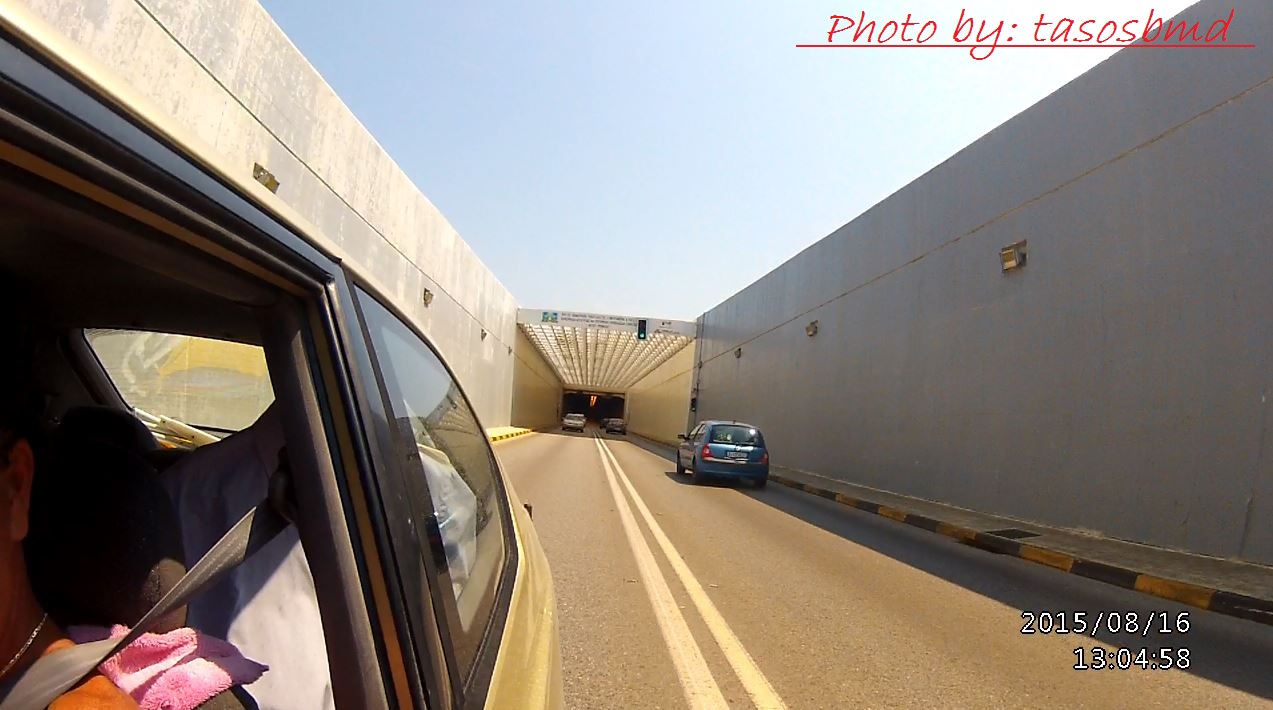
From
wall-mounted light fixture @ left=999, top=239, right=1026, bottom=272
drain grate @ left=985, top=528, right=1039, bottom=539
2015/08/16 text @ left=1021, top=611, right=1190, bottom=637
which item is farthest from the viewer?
wall-mounted light fixture @ left=999, top=239, right=1026, bottom=272

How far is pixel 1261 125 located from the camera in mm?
7957

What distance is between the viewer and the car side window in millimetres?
1478

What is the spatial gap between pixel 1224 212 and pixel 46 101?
10.6 m

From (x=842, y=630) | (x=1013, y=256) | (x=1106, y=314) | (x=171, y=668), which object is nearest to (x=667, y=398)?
(x=1013, y=256)

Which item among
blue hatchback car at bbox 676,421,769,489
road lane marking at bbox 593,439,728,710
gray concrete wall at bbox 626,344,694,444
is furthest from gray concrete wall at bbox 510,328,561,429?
road lane marking at bbox 593,439,728,710

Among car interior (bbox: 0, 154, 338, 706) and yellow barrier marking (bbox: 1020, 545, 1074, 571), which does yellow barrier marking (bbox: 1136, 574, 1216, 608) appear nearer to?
yellow barrier marking (bbox: 1020, 545, 1074, 571)

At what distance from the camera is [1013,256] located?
12.2 metres

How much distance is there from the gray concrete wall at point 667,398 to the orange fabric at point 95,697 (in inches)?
1603

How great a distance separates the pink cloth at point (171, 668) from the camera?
104 cm

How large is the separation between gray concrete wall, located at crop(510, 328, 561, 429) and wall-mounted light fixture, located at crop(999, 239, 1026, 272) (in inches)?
A: 1259

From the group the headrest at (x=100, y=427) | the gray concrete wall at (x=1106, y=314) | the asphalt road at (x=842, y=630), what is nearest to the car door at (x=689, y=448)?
the gray concrete wall at (x=1106, y=314)

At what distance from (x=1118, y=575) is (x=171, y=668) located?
8.36 m

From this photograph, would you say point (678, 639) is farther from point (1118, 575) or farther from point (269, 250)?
point (1118, 575)

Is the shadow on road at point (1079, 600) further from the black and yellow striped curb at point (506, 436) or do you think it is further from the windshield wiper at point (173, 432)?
the black and yellow striped curb at point (506, 436)
